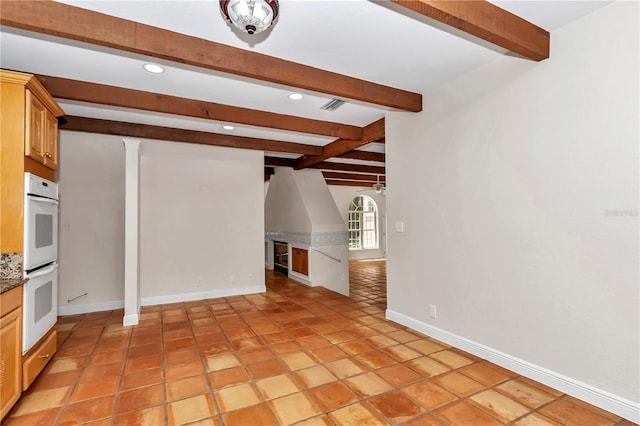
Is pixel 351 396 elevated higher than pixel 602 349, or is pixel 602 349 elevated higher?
pixel 602 349

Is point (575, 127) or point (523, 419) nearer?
point (523, 419)

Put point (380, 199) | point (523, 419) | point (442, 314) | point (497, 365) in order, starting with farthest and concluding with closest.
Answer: point (380, 199) < point (442, 314) < point (497, 365) < point (523, 419)

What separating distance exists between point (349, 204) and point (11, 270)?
9.33 m

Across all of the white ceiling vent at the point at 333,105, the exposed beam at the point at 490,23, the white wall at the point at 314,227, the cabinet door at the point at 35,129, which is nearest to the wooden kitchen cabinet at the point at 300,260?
the white wall at the point at 314,227

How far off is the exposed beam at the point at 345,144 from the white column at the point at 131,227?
299cm

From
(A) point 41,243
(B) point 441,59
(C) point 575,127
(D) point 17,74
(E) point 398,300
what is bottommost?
(E) point 398,300

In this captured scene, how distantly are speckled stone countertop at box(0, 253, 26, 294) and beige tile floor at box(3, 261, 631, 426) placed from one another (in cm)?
89

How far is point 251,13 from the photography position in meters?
1.62

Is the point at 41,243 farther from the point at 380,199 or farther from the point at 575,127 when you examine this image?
the point at 380,199

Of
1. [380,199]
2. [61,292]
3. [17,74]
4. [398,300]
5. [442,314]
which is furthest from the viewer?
[380,199]

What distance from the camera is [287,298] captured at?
16.8 feet

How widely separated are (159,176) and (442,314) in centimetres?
447

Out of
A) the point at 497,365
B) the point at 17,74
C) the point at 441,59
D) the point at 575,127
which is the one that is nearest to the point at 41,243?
the point at 17,74

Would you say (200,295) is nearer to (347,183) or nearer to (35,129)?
(35,129)
